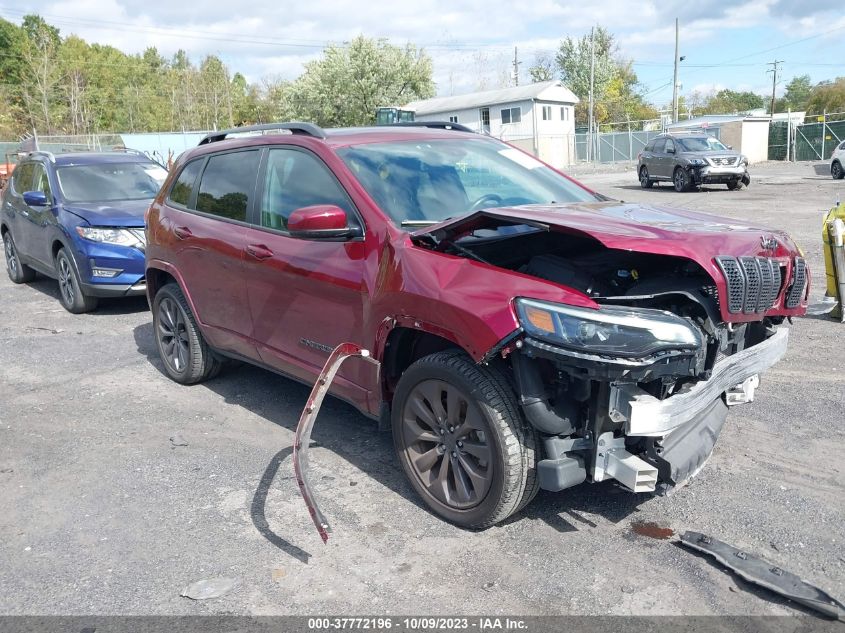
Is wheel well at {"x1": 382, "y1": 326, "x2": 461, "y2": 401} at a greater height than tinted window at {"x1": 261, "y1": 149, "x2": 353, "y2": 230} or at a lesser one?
lesser

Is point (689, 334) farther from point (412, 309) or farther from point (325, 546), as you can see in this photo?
point (325, 546)

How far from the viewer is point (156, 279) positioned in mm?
6145

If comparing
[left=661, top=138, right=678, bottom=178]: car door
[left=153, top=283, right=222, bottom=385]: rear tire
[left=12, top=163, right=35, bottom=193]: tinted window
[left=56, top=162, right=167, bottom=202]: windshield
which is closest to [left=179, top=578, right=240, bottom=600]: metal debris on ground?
[left=153, top=283, right=222, bottom=385]: rear tire

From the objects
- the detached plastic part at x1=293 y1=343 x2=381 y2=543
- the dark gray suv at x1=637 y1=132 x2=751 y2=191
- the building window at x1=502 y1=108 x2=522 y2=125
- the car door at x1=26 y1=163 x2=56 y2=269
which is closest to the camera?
the detached plastic part at x1=293 y1=343 x2=381 y2=543

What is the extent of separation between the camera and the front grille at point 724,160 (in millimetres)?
21859

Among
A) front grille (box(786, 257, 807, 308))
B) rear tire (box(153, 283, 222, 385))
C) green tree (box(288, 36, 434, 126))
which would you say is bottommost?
rear tire (box(153, 283, 222, 385))

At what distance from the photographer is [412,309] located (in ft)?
11.5

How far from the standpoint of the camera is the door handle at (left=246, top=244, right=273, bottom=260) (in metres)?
4.53

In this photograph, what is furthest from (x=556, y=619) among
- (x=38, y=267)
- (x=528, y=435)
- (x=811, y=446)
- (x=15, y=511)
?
(x=38, y=267)

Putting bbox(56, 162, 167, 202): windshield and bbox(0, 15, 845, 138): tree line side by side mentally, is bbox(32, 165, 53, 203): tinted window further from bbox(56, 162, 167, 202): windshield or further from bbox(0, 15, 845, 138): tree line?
bbox(0, 15, 845, 138): tree line

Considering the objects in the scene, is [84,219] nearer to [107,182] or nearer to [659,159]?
[107,182]

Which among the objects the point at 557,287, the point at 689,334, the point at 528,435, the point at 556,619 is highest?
the point at 557,287

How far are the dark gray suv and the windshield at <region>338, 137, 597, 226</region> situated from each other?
18.8 metres

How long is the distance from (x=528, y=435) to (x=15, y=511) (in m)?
2.78
